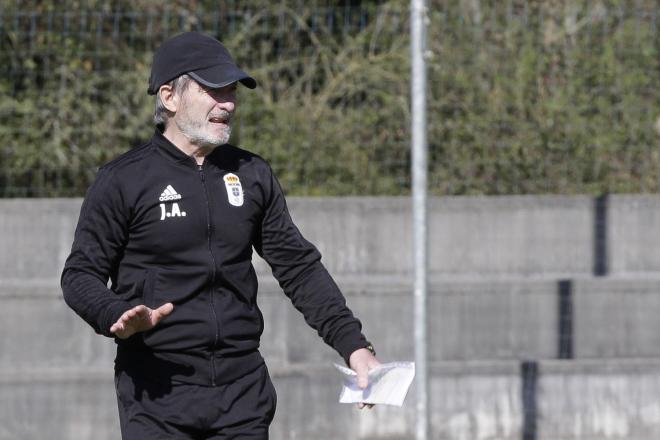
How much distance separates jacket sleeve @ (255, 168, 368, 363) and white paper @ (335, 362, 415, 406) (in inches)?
9.0

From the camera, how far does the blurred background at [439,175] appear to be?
618cm

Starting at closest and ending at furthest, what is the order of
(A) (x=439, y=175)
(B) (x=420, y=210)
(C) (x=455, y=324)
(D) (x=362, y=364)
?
(D) (x=362, y=364) → (B) (x=420, y=210) → (C) (x=455, y=324) → (A) (x=439, y=175)

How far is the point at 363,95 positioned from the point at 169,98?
4.12 metres

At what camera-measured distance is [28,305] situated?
20.5 ft

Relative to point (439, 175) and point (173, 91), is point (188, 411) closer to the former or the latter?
point (173, 91)

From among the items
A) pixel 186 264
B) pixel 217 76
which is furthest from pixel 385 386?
pixel 217 76

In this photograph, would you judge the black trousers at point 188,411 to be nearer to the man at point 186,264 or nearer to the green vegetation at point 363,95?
the man at point 186,264

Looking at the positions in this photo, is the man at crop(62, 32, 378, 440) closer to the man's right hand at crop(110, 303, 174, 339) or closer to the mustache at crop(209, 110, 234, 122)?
the mustache at crop(209, 110, 234, 122)

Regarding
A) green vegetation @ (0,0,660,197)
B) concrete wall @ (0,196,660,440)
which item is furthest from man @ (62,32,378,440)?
green vegetation @ (0,0,660,197)

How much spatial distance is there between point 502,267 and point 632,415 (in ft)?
3.99

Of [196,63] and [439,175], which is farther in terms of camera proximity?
[439,175]

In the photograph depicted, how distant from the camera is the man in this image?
339cm

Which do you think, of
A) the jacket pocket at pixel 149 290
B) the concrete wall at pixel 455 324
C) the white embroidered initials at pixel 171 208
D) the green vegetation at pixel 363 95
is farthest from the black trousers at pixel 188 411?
the green vegetation at pixel 363 95

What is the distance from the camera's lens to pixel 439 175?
7.25 metres
